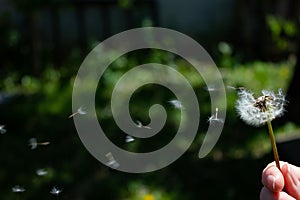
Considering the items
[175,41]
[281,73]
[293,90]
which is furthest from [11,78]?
[293,90]

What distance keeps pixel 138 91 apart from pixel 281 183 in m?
4.79

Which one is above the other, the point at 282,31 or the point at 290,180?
the point at 282,31

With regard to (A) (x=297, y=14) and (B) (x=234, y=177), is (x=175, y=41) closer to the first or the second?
(A) (x=297, y=14)

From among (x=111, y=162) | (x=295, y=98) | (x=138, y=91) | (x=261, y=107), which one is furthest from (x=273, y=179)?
(x=138, y=91)

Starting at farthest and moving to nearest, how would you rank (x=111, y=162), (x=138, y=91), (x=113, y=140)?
(x=138, y=91)
(x=113, y=140)
(x=111, y=162)

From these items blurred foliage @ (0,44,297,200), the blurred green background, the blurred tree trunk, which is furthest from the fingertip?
the blurred tree trunk

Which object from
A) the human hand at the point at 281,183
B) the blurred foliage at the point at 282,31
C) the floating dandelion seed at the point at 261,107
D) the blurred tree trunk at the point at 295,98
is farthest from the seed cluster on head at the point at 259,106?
the blurred foliage at the point at 282,31

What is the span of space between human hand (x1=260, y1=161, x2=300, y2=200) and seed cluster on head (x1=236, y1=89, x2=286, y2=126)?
10 centimetres

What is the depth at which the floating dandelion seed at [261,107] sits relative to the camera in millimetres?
1185

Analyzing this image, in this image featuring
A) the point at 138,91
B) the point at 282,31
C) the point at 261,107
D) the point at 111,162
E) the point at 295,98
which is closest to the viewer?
the point at 261,107

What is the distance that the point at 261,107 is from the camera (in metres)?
1.19

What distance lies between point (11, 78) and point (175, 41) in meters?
1.87

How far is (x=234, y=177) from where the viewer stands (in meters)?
4.00

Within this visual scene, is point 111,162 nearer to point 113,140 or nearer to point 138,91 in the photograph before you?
point 113,140
